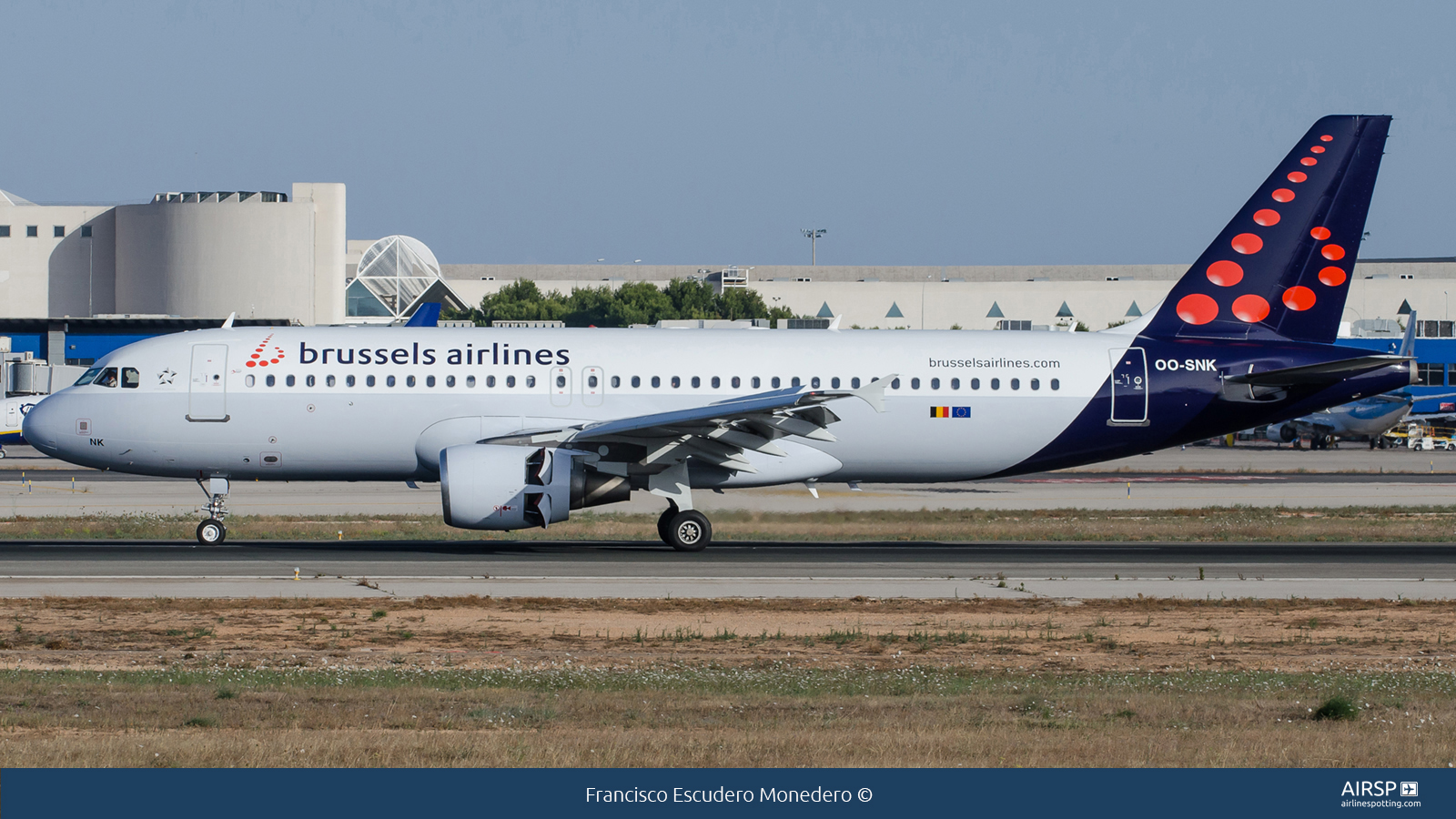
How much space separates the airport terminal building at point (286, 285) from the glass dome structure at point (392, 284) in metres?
0.15

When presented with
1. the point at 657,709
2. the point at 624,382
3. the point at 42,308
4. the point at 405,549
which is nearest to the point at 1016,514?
the point at 624,382

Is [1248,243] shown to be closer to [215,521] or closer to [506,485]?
[506,485]

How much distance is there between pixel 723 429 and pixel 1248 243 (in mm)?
12501

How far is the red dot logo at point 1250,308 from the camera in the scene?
3072 centimetres

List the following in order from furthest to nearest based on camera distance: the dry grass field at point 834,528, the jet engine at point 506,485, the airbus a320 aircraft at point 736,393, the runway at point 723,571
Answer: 1. the dry grass field at point 834,528
2. the airbus a320 aircraft at point 736,393
3. the jet engine at point 506,485
4. the runway at point 723,571

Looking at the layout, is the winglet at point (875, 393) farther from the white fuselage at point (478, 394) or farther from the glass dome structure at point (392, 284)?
the glass dome structure at point (392, 284)

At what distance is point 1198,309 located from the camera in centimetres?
3083

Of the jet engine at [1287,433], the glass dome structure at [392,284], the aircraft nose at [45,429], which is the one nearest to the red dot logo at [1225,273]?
the aircraft nose at [45,429]

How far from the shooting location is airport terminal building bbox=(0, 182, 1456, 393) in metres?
114

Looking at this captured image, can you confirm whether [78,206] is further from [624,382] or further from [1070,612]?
[1070,612]

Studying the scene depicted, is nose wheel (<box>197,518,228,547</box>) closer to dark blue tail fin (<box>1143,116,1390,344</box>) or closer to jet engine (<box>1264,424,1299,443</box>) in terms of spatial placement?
dark blue tail fin (<box>1143,116,1390,344</box>)

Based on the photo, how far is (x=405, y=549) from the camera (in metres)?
28.3

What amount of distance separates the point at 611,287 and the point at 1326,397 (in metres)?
126

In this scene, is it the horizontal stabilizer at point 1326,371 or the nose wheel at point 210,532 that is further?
the horizontal stabilizer at point 1326,371
